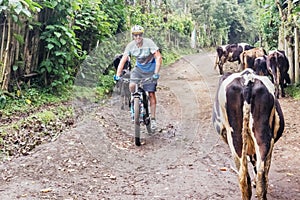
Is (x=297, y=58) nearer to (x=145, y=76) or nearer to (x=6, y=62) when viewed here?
(x=145, y=76)

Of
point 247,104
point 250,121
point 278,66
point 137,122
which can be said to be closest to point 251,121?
point 250,121

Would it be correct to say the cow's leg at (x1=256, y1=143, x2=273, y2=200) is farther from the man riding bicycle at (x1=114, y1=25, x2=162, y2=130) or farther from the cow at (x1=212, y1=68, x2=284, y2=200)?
the man riding bicycle at (x1=114, y1=25, x2=162, y2=130)

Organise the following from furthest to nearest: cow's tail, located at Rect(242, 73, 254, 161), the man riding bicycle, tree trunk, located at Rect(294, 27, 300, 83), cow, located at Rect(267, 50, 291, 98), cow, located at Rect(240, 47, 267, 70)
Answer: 1. cow, located at Rect(240, 47, 267, 70)
2. tree trunk, located at Rect(294, 27, 300, 83)
3. cow, located at Rect(267, 50, 291, 98)
4. the man riding bicycle
5. cow's tail, located at Rect(242, 73, 254, 161)

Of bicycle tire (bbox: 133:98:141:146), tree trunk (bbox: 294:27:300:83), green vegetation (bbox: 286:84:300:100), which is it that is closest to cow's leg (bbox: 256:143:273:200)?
bicycle tire (bbox: 133:98:141:146)

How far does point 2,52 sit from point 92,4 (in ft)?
11.4

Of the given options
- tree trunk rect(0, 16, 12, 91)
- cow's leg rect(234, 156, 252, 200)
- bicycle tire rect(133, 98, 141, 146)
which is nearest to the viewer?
cow's leg rect(234, 156, 252, 200)

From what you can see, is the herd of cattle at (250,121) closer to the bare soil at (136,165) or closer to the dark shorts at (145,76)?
the bare soil at (136,165)

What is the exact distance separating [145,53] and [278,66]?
464 cm

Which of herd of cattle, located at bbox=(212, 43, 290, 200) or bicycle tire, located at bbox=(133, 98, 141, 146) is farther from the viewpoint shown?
bicycle tire, located at bbox=(133, 98, 141, 146)

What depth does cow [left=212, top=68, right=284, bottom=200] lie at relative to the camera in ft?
11.3

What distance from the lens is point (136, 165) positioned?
5.29 meters

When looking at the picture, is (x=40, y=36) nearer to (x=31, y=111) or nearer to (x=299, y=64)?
(x=31, y=111)

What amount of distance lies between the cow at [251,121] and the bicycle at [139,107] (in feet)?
8.76

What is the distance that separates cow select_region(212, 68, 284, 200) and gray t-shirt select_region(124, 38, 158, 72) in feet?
9.91
